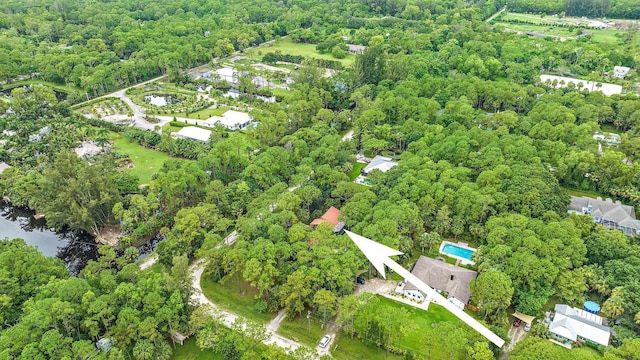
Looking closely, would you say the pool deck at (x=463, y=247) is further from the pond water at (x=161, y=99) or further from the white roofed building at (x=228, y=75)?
the white roofed building at (x=228, y=75)

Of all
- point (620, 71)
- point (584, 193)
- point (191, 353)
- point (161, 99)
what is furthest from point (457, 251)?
point (620, 71)

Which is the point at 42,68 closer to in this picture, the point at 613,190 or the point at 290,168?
the point at 290,168

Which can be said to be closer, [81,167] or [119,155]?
[81,167]

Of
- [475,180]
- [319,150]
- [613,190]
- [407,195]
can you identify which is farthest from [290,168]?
[613,190]

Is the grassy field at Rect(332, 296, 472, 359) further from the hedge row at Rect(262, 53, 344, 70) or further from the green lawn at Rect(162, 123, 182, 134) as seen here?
the hedge row at Rect(262, 53, 344, 70)

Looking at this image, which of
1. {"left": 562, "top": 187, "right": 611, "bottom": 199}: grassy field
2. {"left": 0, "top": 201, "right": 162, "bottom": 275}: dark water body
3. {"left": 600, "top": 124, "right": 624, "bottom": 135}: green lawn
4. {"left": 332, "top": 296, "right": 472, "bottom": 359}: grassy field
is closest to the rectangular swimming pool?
{"left": 332, "top": 296, "right": 472, "bottom": 359}: grassy field

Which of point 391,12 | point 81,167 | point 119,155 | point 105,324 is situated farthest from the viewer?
point 391,12
